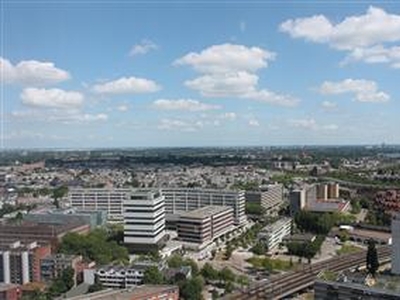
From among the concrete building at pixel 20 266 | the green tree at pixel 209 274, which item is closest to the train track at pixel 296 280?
the green tree at pixel 209 274

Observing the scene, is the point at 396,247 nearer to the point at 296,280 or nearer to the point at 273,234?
the point at 296,280

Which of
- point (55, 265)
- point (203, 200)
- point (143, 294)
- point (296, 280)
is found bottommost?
point (296, 280)

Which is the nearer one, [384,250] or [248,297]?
[248,297]

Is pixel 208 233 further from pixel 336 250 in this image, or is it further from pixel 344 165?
pixel 344 165

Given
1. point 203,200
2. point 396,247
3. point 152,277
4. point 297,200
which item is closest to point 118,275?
point 152,277

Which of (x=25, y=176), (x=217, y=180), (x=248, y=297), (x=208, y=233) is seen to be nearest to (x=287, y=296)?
(x=248, y=297)

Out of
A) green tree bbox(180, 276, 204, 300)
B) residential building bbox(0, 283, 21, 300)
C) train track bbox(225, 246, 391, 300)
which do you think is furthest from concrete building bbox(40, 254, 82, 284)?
train track bbox(225, 246, 391, 300)
